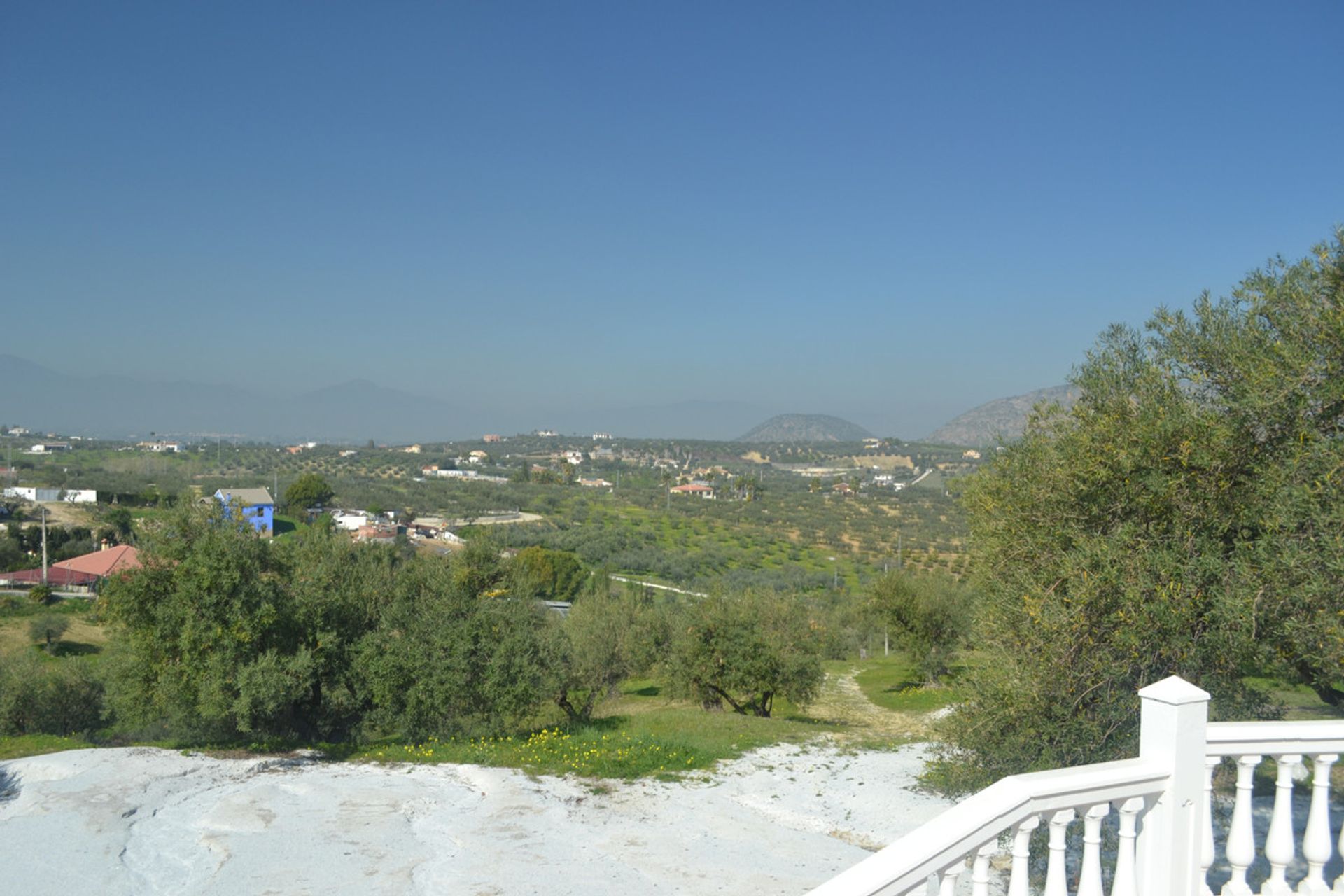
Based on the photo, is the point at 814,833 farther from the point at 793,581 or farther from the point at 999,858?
the point at 793,581

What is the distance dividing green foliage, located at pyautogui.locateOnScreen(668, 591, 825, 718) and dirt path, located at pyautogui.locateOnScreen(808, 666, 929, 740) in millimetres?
1585

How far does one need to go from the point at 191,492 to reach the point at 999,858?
15.4 metres

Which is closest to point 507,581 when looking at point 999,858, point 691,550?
point 999,858

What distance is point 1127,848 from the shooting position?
320 cm

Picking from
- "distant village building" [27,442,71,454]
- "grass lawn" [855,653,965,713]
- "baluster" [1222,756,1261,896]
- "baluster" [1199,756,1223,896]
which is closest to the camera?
"baluster" [1199,756,1223,896]

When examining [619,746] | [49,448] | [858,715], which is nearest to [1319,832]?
[619,746]

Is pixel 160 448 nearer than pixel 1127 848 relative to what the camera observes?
No

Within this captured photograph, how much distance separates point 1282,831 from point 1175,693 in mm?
939

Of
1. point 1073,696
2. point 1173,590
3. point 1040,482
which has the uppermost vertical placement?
point 1040,482

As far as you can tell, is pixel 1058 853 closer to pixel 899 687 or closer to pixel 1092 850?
pixel 1092 850

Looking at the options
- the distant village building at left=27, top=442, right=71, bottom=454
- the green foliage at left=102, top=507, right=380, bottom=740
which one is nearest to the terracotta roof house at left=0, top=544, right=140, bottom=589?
the green foliage at left=102, top=507, right=380, bottom=740

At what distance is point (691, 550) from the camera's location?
6178 centimetres

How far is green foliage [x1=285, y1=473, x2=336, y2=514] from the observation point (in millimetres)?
69125

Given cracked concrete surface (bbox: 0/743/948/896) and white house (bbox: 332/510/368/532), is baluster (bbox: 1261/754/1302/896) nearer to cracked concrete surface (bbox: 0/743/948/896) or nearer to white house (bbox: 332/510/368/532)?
cracked concrete surface (bbox: 0/743/948/896)
